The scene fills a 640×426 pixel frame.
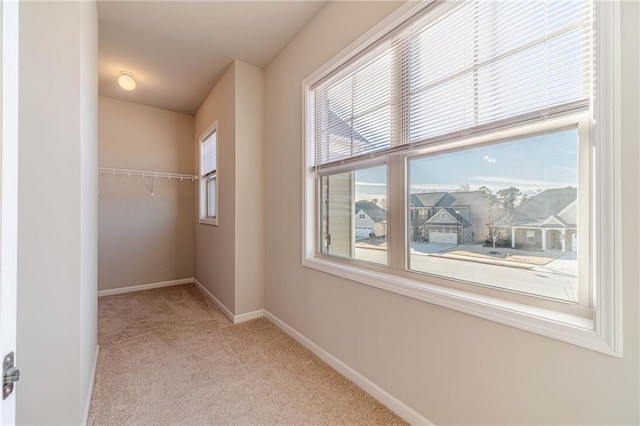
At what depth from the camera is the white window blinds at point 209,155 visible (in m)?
3.89

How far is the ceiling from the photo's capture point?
222cm

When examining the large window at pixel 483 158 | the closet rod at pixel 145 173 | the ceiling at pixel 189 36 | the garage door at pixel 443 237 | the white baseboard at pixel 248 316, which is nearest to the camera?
the large window at pixel 483 158

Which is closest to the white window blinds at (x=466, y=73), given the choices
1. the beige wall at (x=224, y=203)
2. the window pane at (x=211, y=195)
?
the beige wall at (x=224, y=203)

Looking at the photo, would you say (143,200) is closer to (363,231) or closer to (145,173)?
(145,173)

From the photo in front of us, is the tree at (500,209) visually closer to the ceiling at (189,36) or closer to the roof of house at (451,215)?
the roof of house at (451,215)

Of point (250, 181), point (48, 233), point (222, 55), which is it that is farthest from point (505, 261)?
point (222, 55)

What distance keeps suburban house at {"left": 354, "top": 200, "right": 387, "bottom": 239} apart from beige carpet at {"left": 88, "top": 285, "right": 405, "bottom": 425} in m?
1.05

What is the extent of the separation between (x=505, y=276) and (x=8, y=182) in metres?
1.68

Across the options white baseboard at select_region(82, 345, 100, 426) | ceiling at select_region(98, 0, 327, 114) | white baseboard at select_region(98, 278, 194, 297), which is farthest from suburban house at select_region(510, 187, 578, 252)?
white baseboard at select_region(98, 278, 194, 297)

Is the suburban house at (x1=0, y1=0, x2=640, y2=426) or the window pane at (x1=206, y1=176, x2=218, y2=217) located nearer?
the suburban house at (x1=0, y1=0, x2=640, y2=426)

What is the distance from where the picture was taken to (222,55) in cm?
287

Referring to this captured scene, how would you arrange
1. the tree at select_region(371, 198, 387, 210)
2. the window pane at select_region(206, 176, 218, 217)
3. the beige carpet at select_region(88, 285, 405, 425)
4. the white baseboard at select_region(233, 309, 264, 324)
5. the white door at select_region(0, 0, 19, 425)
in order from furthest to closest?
the window pane at select_region(206, 176, 218, 217), the white baseboard at select_region(233, 309, 264, 324), the tree at select_region(371, 198, 387, 210), the beige carpet at select_region(88, 285, 405, 425), the white door at select_region(0, 0, 19, 425)

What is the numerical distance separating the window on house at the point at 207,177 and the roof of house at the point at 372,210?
8.05 feet

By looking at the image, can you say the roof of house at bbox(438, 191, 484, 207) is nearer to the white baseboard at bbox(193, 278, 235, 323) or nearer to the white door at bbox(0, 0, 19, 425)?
the white door at bbox(0, 0, 19, 425)
